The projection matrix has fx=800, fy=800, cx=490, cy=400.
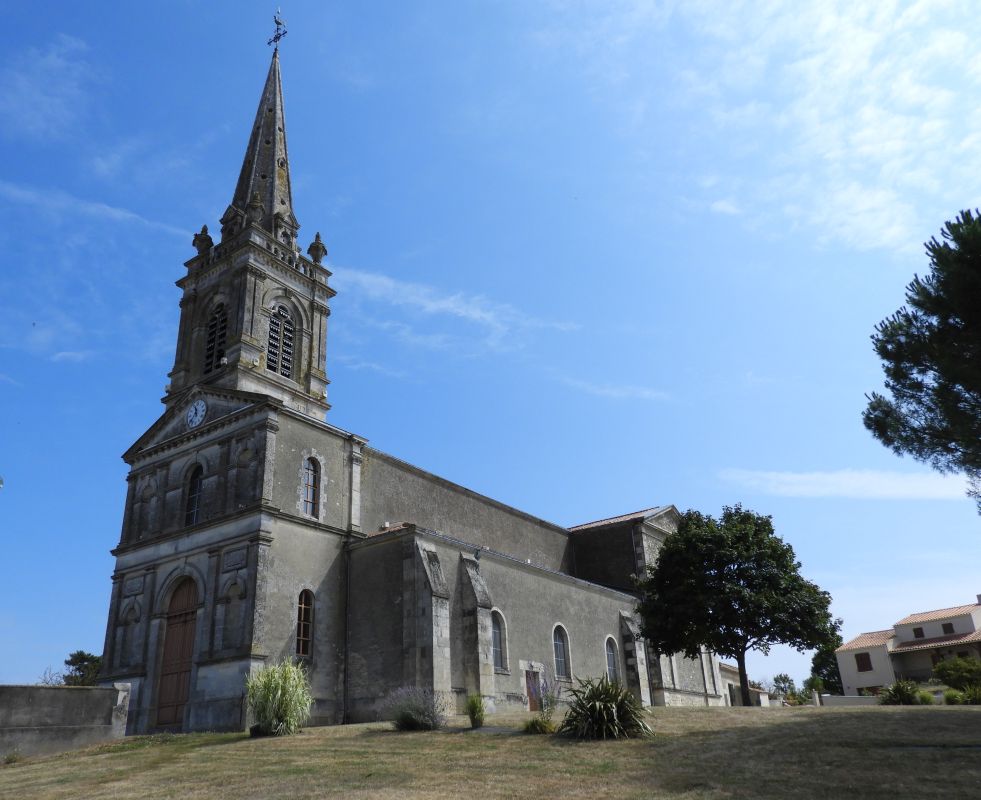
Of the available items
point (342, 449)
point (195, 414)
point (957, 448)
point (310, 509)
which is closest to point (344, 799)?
point (957, 448)

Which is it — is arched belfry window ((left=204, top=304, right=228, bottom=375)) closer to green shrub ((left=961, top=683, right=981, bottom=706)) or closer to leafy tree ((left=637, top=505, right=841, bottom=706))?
leafy tree ((left=637, top=505, right=841, bottom=706))

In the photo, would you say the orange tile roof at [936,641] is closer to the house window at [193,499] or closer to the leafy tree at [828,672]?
the leafy tree at [828,672]

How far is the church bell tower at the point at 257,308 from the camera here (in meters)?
31.9

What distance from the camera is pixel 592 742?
1616 cm

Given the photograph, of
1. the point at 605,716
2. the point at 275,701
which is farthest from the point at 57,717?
the point at 605,716

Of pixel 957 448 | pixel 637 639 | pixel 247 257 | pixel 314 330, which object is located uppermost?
pixel 247 257

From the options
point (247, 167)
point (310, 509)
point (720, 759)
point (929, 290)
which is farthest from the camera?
point (247, 167)

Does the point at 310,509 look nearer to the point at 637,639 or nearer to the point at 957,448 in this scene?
the point at 637,639

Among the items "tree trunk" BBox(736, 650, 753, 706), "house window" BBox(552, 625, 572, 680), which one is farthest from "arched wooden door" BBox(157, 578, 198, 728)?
"tree trunk" BBox(736, 650, 753, 706)

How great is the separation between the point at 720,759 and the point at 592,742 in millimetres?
3038

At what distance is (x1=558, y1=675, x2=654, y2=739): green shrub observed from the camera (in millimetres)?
16581

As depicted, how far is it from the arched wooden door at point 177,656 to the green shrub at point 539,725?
41.7ft

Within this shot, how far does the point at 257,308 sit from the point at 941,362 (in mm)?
25052

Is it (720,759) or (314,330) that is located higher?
(314,330)
